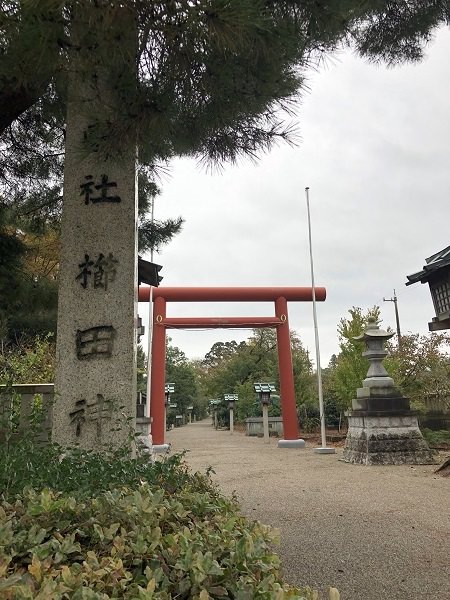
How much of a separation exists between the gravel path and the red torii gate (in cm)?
393

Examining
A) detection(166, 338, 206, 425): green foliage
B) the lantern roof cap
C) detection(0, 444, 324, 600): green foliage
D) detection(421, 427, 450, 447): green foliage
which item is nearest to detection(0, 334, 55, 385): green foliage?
the lantern roof cap

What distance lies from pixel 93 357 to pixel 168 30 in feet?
7.50

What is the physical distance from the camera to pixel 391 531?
357cm

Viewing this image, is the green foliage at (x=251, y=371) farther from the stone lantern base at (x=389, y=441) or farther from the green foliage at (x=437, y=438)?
the stone lantern base at (x=389, y=441)

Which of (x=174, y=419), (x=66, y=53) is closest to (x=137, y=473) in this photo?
(x=66, y=53)

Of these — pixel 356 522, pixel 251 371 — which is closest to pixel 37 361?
pixel 356 522

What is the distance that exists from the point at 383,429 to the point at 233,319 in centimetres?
517

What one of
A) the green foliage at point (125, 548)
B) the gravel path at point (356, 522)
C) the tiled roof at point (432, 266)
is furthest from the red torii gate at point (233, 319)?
the green foliage at point (125, 548)

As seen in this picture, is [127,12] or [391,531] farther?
[391,531]

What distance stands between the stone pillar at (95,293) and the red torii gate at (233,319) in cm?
759

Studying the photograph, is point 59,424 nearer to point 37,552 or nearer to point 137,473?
point 137,473

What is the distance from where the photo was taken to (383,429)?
305 inches

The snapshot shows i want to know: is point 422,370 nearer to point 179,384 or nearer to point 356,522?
point 356,522

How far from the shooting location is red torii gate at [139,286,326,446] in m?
11.3
